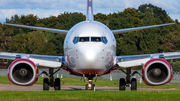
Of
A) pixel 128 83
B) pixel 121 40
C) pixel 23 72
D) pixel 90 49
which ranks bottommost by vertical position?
pixel 128 83

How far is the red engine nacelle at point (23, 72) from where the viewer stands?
1862 cm

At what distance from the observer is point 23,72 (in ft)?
63.2

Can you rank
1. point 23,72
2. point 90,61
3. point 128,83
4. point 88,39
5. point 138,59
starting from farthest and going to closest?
point 128,83
point 138,59
point 23,72
point 88,39
point 90,61

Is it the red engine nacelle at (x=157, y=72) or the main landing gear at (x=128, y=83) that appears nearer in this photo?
the red engine nacelle at (x=157, y=72)

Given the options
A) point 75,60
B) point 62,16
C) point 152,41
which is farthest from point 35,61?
point 62,16

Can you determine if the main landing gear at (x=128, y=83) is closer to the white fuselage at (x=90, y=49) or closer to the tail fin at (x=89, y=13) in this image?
the white fuselage at (x=90, y=49)

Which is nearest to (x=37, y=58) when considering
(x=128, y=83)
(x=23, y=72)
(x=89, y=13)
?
(x=23, y=72)

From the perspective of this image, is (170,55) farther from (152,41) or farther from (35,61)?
(152,41)

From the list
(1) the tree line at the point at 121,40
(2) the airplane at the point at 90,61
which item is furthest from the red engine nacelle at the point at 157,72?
(1) the tree line at the point at 121,40

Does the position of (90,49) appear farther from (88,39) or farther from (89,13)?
(89,13)

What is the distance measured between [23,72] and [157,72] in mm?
7450

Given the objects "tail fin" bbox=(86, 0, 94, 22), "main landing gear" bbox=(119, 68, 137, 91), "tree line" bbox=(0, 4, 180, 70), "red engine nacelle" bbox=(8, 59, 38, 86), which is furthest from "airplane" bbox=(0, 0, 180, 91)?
A: "tree line" bbox=(0, 4, 180, 70)

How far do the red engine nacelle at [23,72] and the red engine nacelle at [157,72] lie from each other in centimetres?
598

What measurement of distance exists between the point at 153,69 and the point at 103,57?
3296 millimetres
